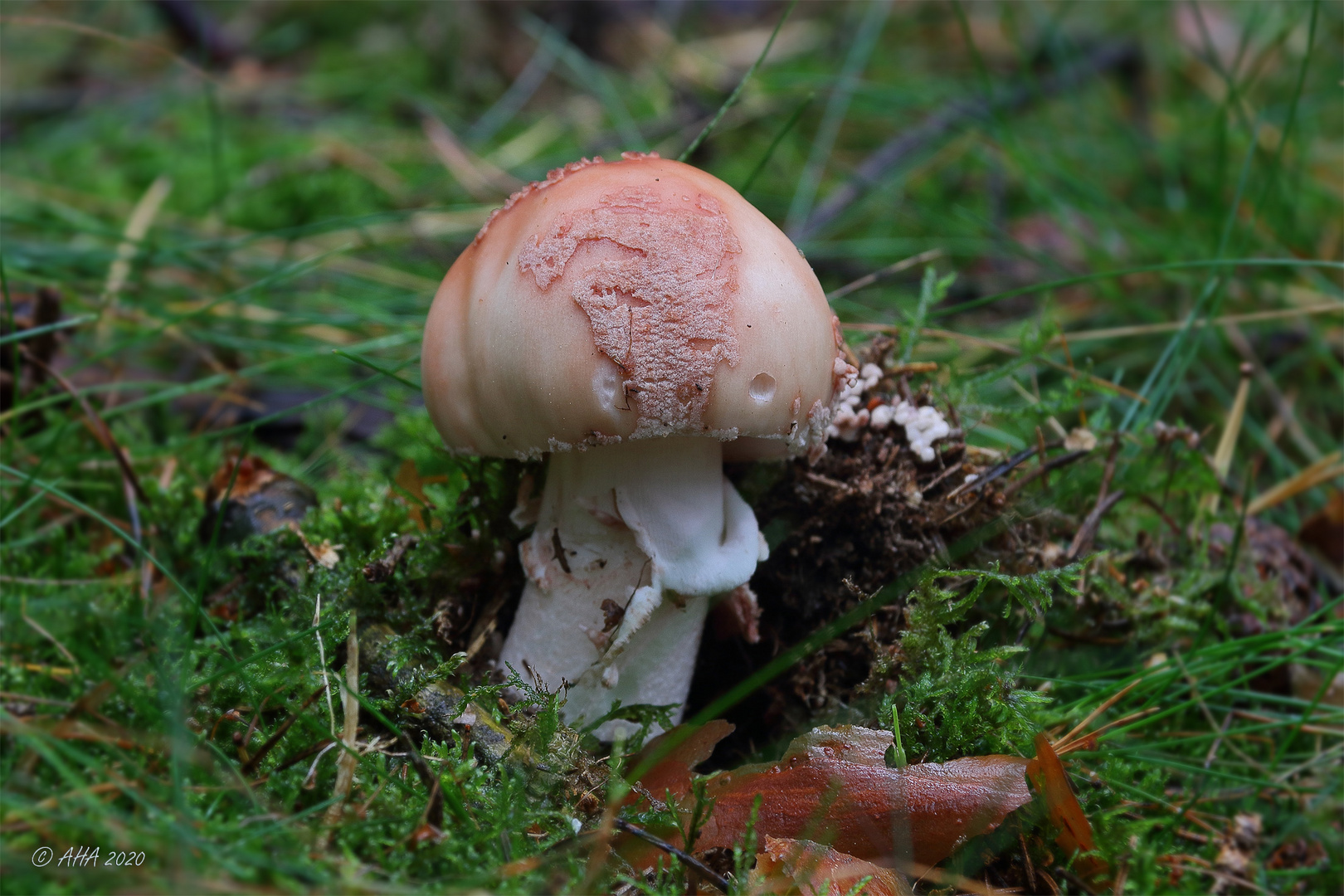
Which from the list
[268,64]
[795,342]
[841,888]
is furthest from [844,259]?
[268,64]

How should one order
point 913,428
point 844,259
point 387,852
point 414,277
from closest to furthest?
point 387,852 → point 913,428 → point 414,277 → point 844,259

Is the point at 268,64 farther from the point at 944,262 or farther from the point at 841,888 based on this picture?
the point at 841,888

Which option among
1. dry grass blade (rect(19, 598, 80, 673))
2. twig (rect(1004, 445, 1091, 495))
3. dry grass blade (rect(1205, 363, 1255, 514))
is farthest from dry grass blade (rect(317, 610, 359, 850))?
dry grass blade (rect(1205, 363, 1255, 514))

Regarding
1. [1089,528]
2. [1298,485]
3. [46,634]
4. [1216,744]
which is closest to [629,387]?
[1089,528]

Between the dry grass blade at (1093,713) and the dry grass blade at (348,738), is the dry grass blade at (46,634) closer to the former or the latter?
the dry grass blade at (348,738)

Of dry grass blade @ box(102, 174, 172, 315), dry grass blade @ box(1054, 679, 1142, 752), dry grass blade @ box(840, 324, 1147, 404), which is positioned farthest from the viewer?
dry grass blade @ box(102, 174, 172, 315)

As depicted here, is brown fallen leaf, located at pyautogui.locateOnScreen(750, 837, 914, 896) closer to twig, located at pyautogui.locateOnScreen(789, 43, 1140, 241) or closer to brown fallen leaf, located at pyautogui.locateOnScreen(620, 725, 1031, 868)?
brown fallen leaf, located at pyautogui.locateOnScreen(620, 725, 1031, 868)
